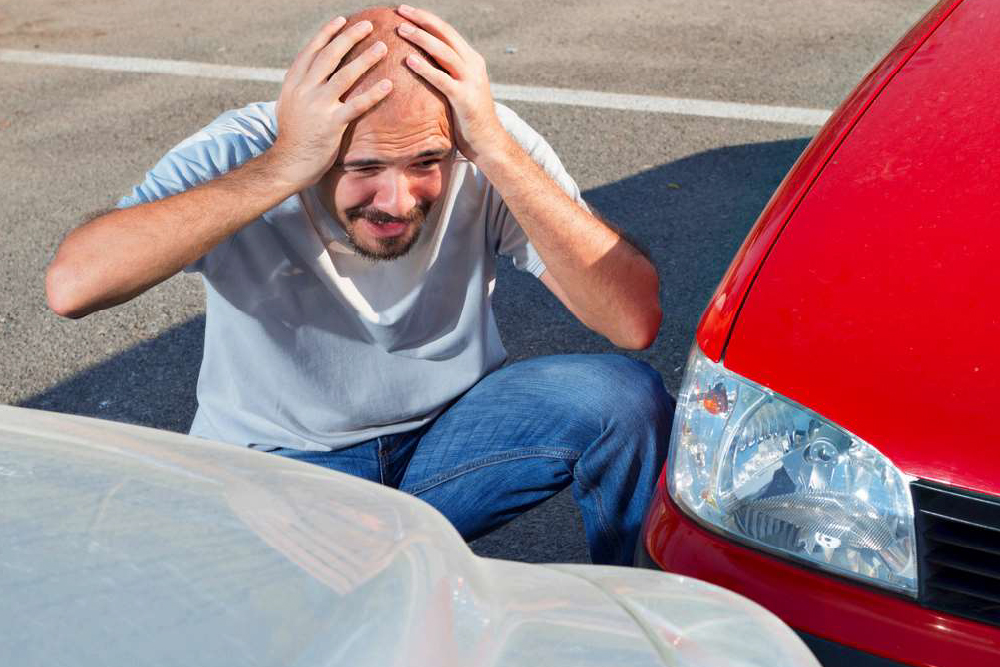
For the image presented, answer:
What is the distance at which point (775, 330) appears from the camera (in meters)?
1.78

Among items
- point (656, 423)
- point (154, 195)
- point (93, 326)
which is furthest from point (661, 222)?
point (154, 195)

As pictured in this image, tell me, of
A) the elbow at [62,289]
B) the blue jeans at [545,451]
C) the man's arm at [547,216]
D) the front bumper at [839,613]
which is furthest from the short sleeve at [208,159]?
the front bumper at [839,613]

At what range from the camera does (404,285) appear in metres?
2.47

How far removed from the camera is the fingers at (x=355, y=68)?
2129mm

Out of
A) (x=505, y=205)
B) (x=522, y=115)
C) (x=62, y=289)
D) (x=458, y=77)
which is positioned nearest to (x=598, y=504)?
(x=505, y=205)

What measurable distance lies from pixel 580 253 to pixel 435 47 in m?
0.50

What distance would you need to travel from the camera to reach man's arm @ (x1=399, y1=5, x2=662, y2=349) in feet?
7.29

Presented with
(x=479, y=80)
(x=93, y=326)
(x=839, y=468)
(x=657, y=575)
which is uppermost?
(x=479, y=80)

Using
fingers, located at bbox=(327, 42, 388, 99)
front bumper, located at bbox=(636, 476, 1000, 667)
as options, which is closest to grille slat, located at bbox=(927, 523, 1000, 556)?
front bumper, located at bbox=(636, 476, 1000, 667)

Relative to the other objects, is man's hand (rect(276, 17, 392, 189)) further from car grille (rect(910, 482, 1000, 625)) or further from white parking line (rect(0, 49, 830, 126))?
white parking line (rect(0, 49, 830, 126))

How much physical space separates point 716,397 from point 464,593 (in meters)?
0.57

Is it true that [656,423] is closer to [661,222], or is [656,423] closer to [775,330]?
[775,330]

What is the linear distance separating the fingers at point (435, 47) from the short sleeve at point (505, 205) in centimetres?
31

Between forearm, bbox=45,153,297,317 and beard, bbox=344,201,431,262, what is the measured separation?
15cm
